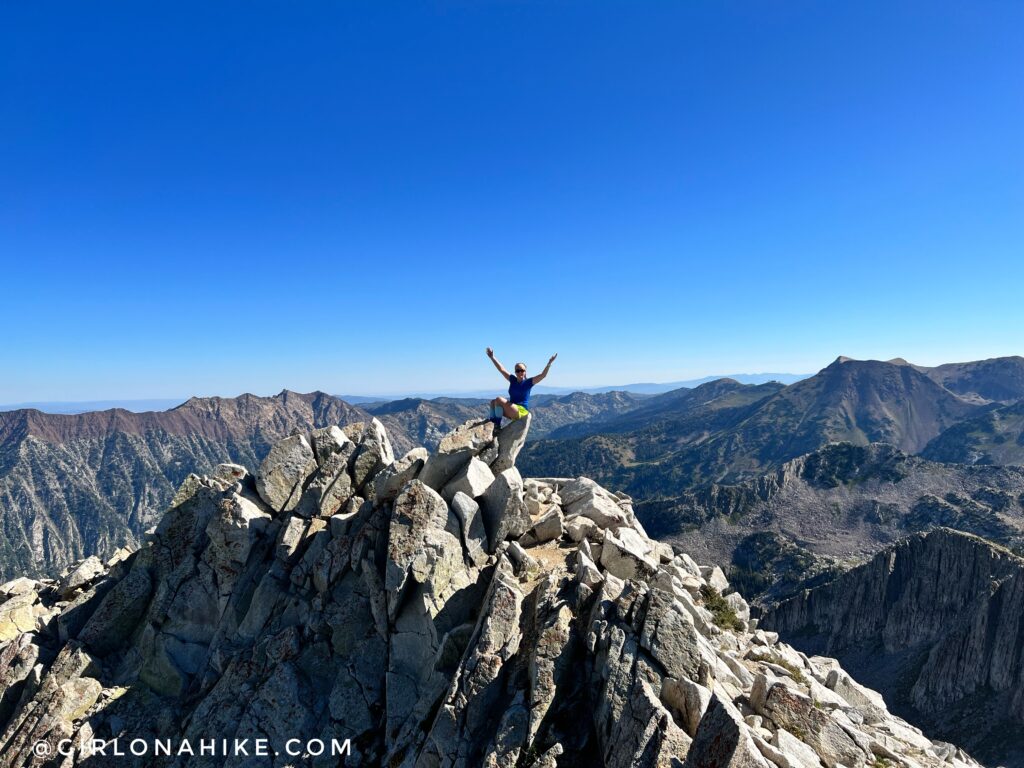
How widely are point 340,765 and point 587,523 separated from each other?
1695cm

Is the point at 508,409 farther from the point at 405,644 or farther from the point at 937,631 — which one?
the point at 937,631

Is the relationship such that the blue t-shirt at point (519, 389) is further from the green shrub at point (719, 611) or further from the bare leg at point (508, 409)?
the green shrub at point (719, 611)

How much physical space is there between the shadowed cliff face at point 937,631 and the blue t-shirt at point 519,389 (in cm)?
9059

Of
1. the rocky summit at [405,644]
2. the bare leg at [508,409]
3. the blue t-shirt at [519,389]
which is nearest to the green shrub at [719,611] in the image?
the rocky summit at [405,644]

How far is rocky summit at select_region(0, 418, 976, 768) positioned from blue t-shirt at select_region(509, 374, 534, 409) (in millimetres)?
1896

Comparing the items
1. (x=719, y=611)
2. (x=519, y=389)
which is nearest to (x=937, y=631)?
(x=719, y=611)

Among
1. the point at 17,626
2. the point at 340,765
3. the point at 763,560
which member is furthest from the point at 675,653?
the point at 763,560

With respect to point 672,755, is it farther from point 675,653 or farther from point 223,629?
point 223,629

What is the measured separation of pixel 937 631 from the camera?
11212 cm

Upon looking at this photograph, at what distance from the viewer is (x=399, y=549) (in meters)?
23.4

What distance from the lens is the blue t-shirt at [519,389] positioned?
3058 cm

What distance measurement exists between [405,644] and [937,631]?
142056 mm

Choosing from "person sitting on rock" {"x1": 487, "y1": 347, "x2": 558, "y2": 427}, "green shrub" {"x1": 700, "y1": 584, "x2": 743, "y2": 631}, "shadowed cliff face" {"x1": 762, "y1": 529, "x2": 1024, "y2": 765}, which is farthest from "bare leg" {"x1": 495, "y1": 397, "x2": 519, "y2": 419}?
"shadowed cliff face" {"x1": 762, "y1": 529, "x2": 1024, "y2": 765}

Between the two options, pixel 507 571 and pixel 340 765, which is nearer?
pixel 340 765
